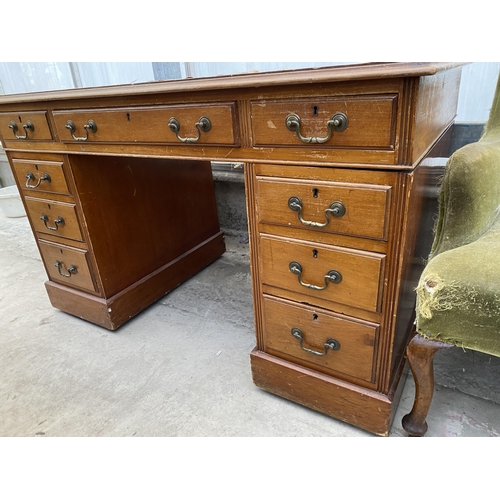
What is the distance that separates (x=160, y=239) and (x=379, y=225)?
1.07 m

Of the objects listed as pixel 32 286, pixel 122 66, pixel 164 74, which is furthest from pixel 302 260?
pixel 122 66

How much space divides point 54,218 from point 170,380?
0.75m

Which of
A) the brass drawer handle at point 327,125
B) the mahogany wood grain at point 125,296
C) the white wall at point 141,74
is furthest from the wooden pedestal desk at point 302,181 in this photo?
the white wall at point 141,74

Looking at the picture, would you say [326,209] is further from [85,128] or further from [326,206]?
[85,128]

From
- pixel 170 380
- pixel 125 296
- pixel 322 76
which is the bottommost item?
pixel 170 380

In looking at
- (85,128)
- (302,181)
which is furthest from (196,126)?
(85,128)

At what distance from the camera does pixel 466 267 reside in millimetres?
649

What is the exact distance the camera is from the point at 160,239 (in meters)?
1.59

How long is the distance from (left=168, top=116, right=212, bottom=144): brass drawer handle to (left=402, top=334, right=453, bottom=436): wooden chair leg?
0.66 metres

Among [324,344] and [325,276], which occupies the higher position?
[325,276]

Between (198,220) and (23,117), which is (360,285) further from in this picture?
(23,117)

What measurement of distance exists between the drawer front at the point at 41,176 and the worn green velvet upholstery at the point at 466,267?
1181 mm

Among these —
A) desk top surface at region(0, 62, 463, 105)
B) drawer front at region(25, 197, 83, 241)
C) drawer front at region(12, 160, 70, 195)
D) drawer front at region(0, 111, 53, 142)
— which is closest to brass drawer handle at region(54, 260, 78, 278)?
drawer front at region(25, 197, 83, 241)

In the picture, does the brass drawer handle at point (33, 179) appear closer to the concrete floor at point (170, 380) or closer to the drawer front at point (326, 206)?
the concrete floor at point (170, 380)
